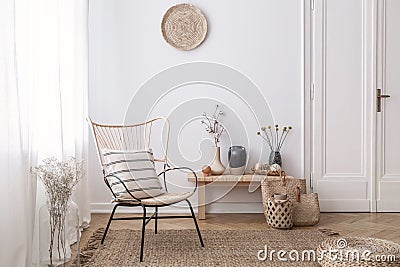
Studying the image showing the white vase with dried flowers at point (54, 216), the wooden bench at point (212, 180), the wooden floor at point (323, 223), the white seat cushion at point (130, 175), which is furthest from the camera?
the wooden bench at point (212, 180)

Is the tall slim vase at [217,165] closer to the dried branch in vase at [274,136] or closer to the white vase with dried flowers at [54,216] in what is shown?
the dried branch in vase at [274,136]

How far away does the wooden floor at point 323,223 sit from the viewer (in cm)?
454

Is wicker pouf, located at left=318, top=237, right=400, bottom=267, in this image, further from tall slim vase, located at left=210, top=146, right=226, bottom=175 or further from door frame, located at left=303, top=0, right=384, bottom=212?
door frame, located at left=303, top=0, right=384, bottom=212

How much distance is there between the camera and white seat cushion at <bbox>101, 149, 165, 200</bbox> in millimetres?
3961

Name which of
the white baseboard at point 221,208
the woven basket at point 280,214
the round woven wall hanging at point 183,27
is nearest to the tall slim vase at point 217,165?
the white baseboard at point 221,208

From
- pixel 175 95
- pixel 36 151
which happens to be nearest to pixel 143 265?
pixel 36 151

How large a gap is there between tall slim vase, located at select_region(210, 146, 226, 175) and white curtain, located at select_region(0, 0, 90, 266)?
1.26 metres

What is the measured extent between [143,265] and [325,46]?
9.54 feet

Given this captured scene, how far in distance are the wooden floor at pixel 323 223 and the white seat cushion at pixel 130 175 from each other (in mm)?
628

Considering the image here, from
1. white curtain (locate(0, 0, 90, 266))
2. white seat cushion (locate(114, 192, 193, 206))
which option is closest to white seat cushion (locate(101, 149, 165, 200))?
white seat cushion (locate(114, 192, 193, 206))

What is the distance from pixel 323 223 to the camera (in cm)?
489

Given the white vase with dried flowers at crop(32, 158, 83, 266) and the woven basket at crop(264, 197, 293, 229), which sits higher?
the white vase with dried flowers at crop(32, 158, 83, 266)

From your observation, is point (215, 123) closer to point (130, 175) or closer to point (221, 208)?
point (221, 208)

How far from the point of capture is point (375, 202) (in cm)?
538
